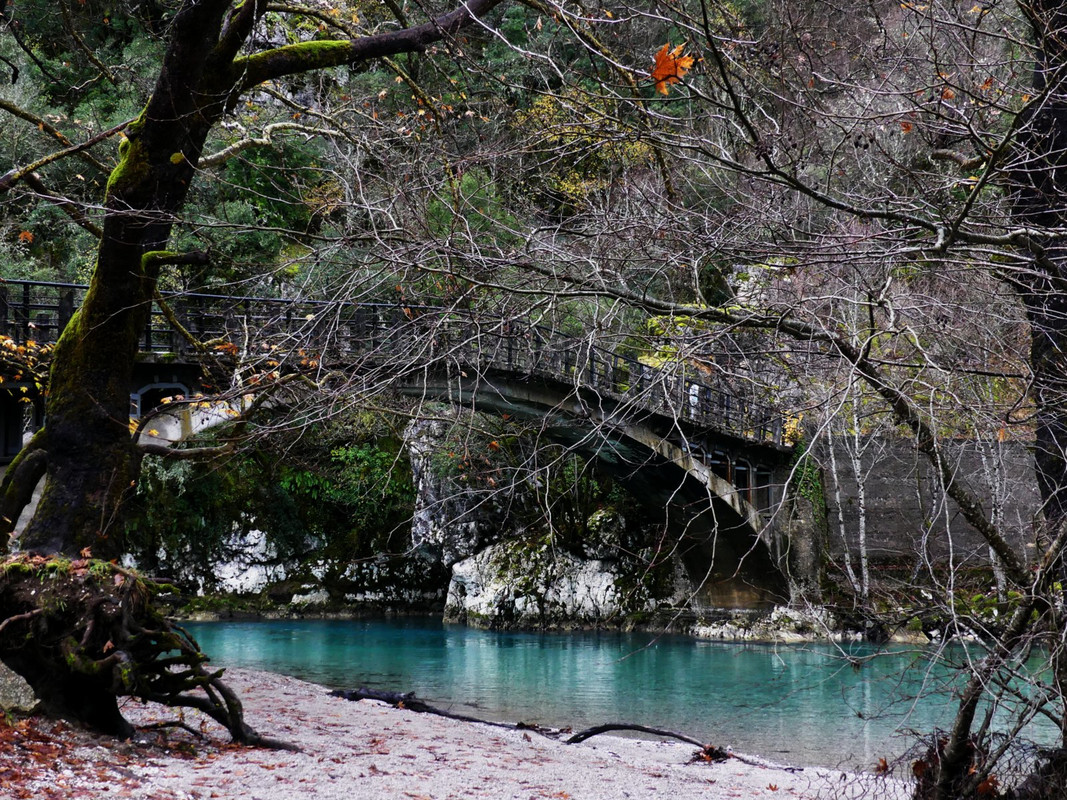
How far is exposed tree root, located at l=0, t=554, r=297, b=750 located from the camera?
16.2 ft

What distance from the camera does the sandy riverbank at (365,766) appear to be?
433 cm

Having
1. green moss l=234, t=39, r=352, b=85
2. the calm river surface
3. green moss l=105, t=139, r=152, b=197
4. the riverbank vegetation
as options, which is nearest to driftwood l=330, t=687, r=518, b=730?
the calm river surface

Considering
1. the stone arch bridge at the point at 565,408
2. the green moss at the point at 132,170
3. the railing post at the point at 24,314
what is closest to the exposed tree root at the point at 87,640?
the stone arch bridge at the point at 565,408

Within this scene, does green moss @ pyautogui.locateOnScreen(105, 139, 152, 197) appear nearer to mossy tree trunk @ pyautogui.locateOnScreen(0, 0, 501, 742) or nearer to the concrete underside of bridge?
mossy tree trunk @ pyautogui.locateOnScreen(0, 0, 501, 742)

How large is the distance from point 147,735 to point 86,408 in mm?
2086

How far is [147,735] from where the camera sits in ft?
18.2

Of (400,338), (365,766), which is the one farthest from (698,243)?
(365,766)

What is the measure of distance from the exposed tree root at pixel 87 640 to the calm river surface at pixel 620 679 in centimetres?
389

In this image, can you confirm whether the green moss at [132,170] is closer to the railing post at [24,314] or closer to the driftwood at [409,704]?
the railing post at [24,314]

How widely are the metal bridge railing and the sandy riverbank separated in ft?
6.90

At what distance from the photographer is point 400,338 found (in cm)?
420

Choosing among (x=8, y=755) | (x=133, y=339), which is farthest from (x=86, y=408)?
(x=8, y=755)

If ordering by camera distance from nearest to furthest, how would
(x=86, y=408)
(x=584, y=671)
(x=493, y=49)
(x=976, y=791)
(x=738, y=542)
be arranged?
(x=976, y=791) → (x=86, y=408) → (x=584, y=671) → (x=493, y=49) → (x=738, y=542)

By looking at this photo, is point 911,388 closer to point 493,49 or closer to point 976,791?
point 976,791
